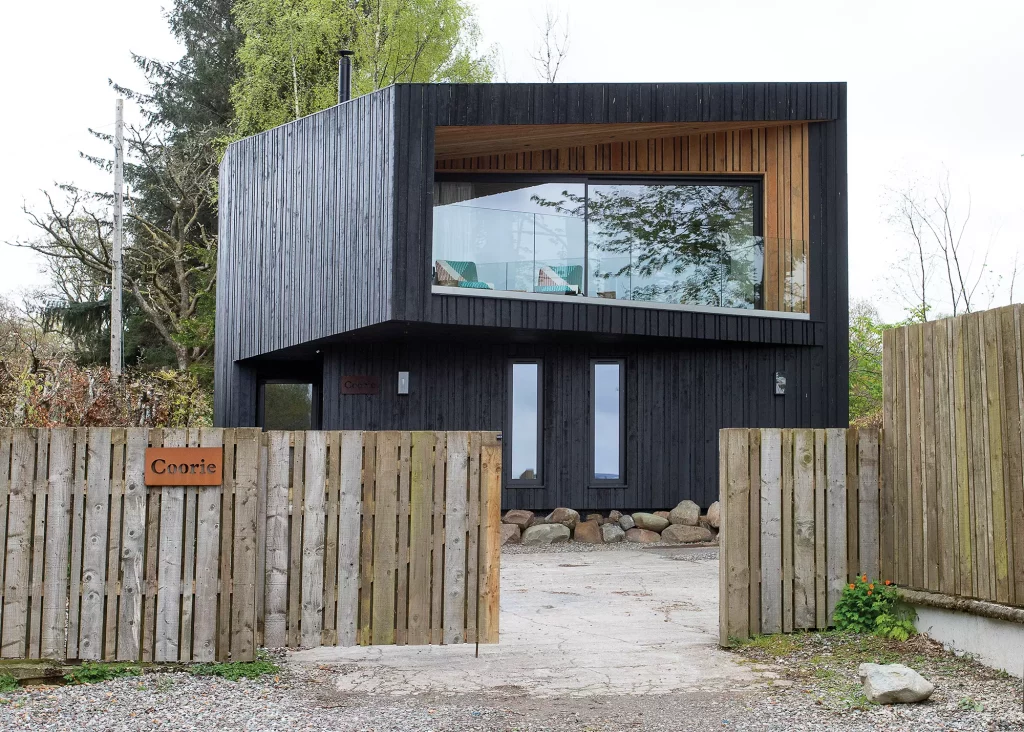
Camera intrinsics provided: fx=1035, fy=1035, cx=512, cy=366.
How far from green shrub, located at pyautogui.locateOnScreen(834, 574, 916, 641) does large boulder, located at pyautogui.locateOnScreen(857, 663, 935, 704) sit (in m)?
1.34

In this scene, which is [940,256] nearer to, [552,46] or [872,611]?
[552,46]

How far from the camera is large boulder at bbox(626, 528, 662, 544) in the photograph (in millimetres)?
16316

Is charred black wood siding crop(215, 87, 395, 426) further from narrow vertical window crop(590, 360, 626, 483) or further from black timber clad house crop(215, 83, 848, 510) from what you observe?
narrow vertical window crop(590, 360, 626, 483)

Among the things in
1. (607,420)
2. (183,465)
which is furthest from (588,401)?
(183,465)

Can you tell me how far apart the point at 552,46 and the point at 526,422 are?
24.6m

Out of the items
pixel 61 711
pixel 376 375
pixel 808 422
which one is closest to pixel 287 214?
pixel 376 375

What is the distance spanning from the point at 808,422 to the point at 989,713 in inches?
476

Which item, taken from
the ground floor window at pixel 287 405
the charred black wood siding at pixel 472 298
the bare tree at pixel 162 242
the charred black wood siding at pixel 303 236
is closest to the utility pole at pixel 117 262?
the bare tree at pixel 162 242

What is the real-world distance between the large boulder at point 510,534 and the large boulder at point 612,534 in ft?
4.59

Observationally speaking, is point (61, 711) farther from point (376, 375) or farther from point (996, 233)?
point (996, 233)

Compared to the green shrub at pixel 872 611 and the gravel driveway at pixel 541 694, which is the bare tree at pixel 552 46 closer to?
the gravel driveway at pixel 541 694

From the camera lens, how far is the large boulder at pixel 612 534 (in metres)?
16.3

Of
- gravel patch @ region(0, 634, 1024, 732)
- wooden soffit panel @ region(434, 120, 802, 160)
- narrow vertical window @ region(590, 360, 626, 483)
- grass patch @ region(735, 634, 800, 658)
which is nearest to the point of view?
gravel patch @ region(0, 634, 1024, 732)

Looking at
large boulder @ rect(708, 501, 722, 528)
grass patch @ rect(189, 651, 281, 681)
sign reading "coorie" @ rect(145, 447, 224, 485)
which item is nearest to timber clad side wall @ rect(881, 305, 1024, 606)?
grass patch @ rect(189, 651, 281, 681)
